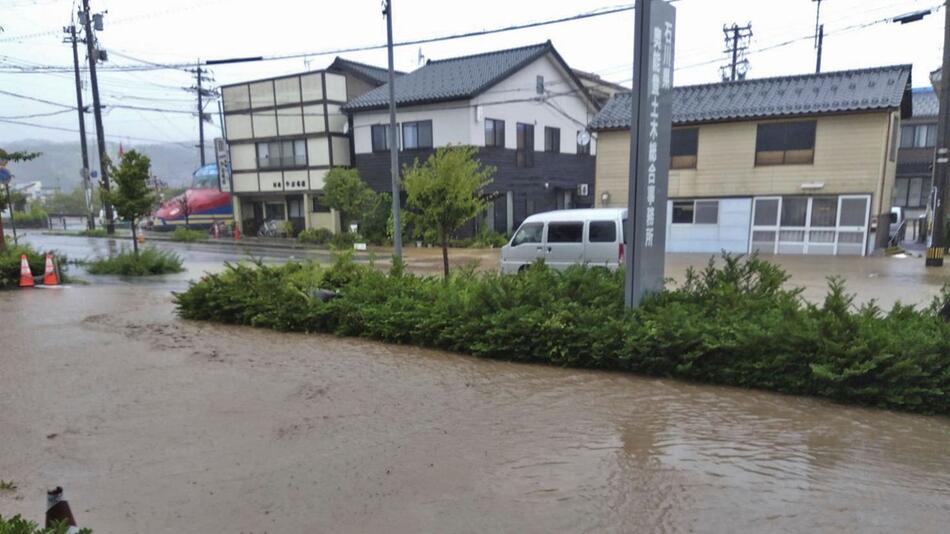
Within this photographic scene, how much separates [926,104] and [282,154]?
35.4 meters


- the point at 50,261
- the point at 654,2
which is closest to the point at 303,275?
the point at 654,2

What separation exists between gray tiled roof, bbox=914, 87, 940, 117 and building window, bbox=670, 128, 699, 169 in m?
19.8

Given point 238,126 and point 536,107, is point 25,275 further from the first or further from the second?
point 536,107

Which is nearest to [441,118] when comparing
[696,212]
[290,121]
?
Answer: [290,121]

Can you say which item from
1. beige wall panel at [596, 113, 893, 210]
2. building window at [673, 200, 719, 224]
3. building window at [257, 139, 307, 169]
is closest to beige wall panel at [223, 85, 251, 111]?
building window at [257, 139, 307, 169]

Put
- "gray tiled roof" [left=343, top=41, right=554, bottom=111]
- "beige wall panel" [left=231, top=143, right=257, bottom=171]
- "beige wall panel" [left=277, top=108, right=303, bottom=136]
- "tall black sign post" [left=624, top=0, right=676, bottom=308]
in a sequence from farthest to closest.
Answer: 1. "beige wall panel" [left=231, top=143, right=257, bottom=171]
2. "beige wall panel" [left=277, top=108, right=303, bottom=136]
3. "gray tiled roof" [left=343, top=41, right=554, bottom=111]
4. "tall black sign post" [left=624, top=0, right=676, bottom=308]

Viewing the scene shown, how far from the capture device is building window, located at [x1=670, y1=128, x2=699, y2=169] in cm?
1986

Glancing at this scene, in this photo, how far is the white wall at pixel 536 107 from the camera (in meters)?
23.9

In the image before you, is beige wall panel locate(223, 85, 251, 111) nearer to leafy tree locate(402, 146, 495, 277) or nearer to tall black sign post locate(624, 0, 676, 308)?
leafy tree locate(402, 146, 495, 277)

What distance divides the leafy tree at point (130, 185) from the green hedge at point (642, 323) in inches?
252

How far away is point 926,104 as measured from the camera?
104 feet

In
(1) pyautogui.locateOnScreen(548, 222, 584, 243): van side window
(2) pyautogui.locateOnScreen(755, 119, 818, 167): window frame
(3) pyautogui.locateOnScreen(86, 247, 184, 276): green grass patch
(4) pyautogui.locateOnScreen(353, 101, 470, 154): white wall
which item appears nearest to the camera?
(1) pyautogui.locateOnScreen(548, 222, 584, 243): van side window

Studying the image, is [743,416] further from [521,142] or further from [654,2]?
[521,142]

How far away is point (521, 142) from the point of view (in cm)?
2602
